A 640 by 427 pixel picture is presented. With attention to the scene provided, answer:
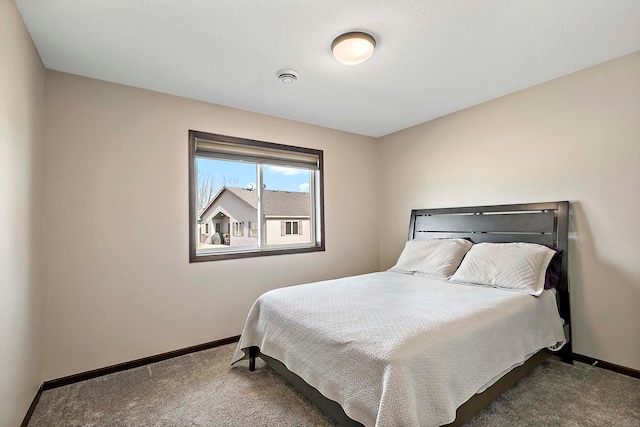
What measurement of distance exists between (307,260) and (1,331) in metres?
2.53

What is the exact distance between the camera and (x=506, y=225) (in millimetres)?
2910

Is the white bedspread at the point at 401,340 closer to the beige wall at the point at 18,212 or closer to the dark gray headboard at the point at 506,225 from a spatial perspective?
the dark gray headboard at the point at 506,225

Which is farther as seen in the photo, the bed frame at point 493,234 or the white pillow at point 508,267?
the white pillow at point 508,267

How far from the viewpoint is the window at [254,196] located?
9.88 ft

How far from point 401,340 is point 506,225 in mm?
2025

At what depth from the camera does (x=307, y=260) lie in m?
3.61

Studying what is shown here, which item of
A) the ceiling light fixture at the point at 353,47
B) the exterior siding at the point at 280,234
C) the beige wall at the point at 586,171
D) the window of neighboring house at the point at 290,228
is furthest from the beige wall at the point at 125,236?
the beige wall at the point at 586,171

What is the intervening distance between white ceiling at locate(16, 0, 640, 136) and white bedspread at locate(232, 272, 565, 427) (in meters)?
1.72

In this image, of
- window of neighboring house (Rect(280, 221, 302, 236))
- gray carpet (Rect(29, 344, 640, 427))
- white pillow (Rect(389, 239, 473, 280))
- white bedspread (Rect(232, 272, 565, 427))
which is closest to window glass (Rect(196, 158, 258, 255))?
window of neighboring house (Rect(280, 221, 302, 236))

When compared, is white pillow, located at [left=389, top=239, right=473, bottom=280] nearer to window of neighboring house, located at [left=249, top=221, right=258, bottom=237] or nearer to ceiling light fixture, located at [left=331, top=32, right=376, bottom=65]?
window of neighboring house, located at [left=249, top=221, right=258, bottom=237]

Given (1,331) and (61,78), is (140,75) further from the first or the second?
(1,331)

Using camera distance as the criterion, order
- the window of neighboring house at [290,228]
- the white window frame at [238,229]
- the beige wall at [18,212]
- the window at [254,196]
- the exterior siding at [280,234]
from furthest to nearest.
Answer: the window of neighboring house at [290,228], the exterior siding at [280,234], the white window frame at [238,229], the window at [254,196], the beige wall at [18,212]

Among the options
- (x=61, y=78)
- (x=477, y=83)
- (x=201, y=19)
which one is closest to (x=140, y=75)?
(x=61, y=78)

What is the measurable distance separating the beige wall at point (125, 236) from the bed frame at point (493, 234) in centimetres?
88
